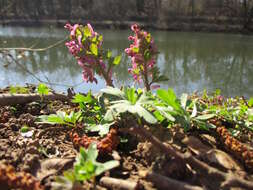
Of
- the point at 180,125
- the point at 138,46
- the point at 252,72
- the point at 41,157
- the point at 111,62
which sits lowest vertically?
the point at 252,72

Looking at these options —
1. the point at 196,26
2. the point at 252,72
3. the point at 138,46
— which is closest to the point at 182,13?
the point at 196,26

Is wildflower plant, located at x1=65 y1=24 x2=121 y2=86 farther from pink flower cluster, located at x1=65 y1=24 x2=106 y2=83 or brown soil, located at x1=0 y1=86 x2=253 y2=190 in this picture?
brown soil, located at x1=0 y1=86 x2=253 y2=190

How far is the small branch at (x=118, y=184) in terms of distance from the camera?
3.02 ft

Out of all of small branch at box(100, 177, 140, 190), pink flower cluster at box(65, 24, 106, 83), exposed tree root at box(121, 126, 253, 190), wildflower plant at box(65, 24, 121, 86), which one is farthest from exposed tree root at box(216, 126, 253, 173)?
pink flower cluster at box(65, 24, 106, 83)

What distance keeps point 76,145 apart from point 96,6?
28.2 meters

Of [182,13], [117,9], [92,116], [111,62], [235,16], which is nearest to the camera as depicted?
[92,116]

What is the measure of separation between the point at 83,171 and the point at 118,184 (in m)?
0.15

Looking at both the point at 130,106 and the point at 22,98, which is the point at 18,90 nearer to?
the point at 22,98

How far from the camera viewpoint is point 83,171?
0.89 meters

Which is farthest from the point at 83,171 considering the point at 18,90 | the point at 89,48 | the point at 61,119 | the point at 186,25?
the point at 186,25

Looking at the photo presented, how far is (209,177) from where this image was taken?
96 cm

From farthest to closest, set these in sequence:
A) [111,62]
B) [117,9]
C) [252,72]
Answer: [117,9] → [252,72] → [111,62]

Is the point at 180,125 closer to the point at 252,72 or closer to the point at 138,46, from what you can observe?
the point at 138,46

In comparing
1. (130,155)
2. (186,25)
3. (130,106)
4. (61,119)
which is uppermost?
(186,25)
